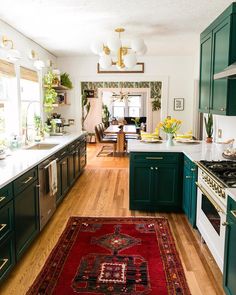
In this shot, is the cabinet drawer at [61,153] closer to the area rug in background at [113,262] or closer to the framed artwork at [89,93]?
the area rug in background at [113,262]

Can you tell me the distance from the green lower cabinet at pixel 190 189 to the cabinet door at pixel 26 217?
1688 millimetres

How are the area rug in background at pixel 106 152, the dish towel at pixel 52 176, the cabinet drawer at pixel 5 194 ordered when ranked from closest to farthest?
the cabinet drawer at pixel 5 194 → the dish towel at pixel 52 176 → the area rug in background at pixel 106 152

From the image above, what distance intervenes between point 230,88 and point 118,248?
1970 millimetres

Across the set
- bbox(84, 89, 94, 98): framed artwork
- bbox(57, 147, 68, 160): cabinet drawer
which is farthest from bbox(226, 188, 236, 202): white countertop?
bbox(84, 89, 94, 98): framed artwork

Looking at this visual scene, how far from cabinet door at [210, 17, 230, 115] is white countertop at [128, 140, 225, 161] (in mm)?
515

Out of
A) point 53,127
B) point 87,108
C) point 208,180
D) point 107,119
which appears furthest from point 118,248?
point 107,119

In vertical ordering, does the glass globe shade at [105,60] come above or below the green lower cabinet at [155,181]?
above

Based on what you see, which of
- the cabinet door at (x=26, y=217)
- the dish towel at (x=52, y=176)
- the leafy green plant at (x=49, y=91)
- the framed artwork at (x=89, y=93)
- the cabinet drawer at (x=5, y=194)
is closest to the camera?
the cabinet drawer at (x=5, y=194)

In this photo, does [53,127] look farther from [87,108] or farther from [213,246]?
[87,108]

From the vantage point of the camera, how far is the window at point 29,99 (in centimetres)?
483

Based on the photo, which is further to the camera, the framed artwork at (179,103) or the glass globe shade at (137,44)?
the framed artwork at (179,103)

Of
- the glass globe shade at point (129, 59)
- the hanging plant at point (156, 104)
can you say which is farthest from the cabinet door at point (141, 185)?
the hanging plant at point (156, 104)

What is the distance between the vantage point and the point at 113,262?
8.92 ft

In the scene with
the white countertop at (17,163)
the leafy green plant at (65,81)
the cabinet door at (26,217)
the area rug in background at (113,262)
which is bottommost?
the area rug in background at (113,262)
